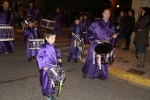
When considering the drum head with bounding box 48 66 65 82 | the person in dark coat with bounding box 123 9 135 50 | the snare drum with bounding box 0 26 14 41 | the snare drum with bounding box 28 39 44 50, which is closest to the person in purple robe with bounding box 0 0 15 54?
the snare drum with bounding box 0 26 14 41

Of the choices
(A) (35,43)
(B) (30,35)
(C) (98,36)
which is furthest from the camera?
(B) (30,35)

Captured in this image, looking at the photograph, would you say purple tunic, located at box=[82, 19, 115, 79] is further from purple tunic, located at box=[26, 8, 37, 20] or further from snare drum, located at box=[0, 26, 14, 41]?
purple tunic, located at box=[26, 8, 37, 20]

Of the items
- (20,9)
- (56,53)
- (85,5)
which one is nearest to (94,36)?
(56,53)

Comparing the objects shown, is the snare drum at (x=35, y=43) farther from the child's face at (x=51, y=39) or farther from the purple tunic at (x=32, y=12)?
the purple tunic at (x=32, y=12)

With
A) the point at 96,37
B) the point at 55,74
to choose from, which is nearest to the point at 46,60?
the point at 55,74

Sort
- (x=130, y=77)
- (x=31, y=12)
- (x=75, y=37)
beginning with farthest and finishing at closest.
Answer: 1. (x=31, y=12)
2. (x=75, y=37)
3. (x=130, y=77)

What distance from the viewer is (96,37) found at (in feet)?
18.0

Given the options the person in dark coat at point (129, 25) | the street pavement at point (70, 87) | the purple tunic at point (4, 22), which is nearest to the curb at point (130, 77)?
the street pavement at point (70, 87)

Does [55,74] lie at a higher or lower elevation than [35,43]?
lower

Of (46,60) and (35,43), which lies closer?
(46,60)

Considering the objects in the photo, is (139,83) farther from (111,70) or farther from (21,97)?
(21,97)

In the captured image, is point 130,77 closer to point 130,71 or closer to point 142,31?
point 130,71

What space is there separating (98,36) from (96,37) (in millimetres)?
64

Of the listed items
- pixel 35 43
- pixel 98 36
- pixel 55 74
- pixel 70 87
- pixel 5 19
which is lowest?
pixel 70 87
